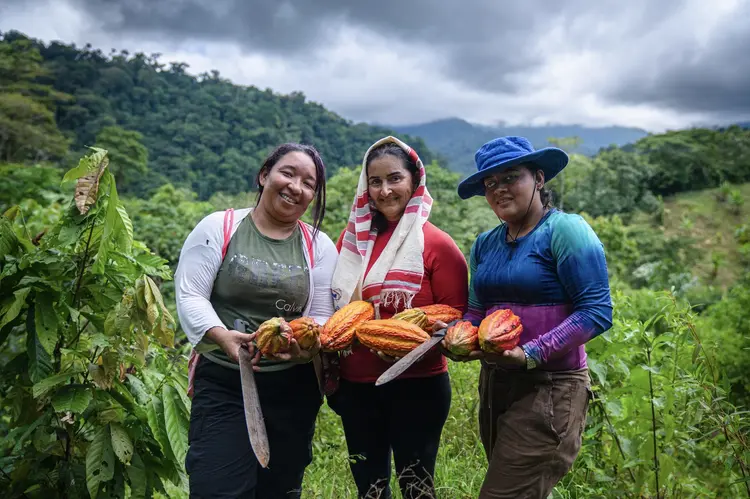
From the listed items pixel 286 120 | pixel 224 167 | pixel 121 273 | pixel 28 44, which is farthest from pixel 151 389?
pixel 286 120

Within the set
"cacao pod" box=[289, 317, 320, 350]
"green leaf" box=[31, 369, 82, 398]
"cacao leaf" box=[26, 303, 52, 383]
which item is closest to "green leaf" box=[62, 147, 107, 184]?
"cacao leaf" box=[26, 303, 52, 383]

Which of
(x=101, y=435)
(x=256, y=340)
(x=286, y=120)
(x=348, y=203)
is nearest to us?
Answer: (x=256, y=340)

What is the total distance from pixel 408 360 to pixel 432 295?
0.50 m

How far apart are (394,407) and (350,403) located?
0.64 feet

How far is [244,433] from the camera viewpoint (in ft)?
7.19

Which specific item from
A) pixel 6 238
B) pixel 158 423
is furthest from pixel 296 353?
pixel 6 238

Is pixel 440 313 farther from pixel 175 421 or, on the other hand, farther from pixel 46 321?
pixel 46 321

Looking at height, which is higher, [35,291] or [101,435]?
[35,291]

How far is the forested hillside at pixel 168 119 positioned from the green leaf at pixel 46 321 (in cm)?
2974

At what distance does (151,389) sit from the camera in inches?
96.9

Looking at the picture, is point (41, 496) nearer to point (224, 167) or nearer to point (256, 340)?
point (256, 340)

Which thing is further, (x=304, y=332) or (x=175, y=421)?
(x=175, y=421)

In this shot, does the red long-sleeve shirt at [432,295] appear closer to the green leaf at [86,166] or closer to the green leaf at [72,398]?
the green leaf at [72,398]

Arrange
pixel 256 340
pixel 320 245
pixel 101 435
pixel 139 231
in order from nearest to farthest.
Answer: pixel 256 340
pixel 101 435
pixel 320 245
pixel 139 231
